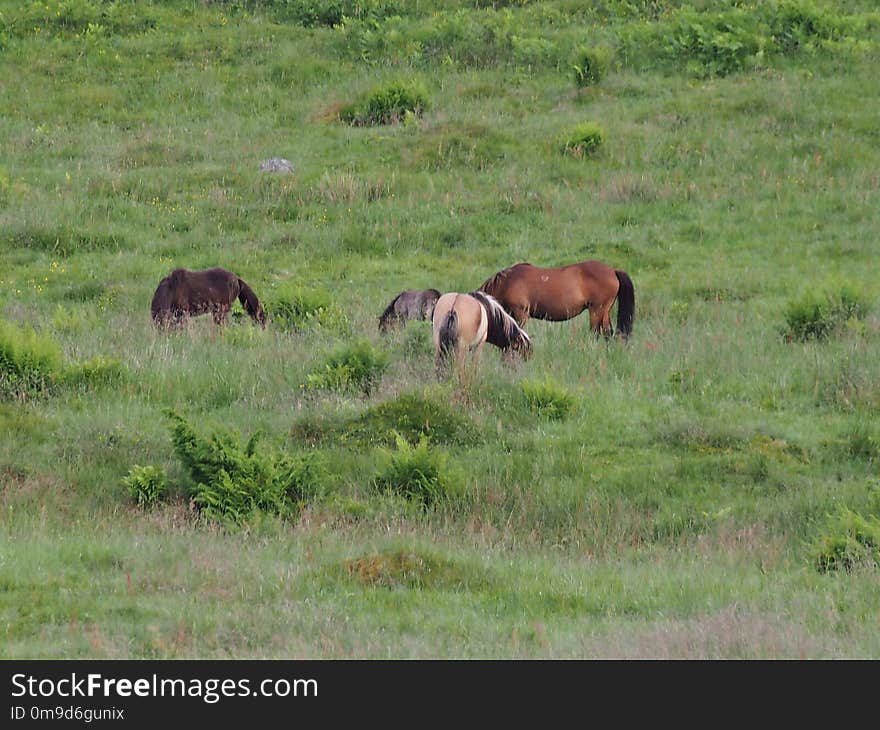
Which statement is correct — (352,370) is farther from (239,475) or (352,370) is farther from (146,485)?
(146,485)

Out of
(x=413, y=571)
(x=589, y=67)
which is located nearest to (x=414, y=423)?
(x=413, y=571)

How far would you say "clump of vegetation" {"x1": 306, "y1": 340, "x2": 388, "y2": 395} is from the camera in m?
15.1

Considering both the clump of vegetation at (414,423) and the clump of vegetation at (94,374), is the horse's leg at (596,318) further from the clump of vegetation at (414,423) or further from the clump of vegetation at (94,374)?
the clump of vegetation at (94,374)

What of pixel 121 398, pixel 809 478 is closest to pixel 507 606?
pixel 809 478

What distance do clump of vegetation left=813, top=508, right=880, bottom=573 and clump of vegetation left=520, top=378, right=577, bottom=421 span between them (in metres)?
3.81

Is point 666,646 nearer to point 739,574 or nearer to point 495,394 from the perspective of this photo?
point 739,574

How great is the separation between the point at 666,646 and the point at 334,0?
29707 millimetres

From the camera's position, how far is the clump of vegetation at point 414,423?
13750mm

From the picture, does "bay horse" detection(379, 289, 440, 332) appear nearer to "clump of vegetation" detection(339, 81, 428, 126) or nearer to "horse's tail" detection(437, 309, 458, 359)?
"horse's tail" detection(437, 309, 458, 359)

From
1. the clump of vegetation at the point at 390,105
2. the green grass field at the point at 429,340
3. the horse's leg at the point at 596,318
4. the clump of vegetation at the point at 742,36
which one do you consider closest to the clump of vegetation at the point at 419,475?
the green grass field at the point at 429,340

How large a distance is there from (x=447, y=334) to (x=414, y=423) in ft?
5.93

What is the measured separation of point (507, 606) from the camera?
9.27 meters

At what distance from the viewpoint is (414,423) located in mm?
13898

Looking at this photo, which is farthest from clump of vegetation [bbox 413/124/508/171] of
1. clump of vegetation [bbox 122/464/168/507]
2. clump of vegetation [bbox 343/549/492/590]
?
clump of vegetation [bbox 343/549/492/590]
